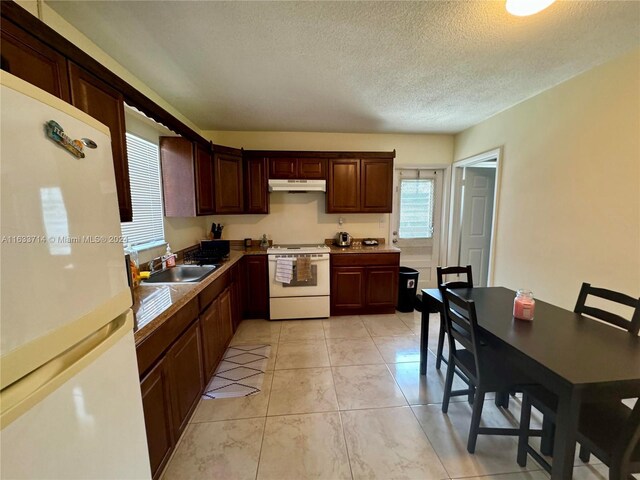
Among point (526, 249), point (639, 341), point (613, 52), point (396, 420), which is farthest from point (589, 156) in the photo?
point (396, 420)

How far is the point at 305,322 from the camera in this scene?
3408 millimetres

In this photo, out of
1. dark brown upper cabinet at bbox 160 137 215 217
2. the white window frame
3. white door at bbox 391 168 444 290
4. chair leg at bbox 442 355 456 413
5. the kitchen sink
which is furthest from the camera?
white door at bbox 391 168 444 290

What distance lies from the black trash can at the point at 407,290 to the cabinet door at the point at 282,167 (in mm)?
2097

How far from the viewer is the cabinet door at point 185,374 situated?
157 cm

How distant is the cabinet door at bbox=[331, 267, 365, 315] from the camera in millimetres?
3512

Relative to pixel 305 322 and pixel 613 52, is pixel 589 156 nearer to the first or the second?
Result: pixel 613 52

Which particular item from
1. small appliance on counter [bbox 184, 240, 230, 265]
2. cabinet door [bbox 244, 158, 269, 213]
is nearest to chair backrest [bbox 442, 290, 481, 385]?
small appliance on counter [bbox 184, 240, 230, 265]

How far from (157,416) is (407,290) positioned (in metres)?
3.14

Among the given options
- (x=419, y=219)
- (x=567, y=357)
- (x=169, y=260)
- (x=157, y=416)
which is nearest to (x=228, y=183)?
(x=169, y=260)

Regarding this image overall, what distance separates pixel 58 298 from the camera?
0.59 m

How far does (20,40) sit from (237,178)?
2493 mm

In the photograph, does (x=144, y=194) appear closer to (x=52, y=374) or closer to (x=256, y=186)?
(x=256, y=186)

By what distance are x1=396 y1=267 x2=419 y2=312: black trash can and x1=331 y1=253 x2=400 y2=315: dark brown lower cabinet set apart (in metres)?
0.18

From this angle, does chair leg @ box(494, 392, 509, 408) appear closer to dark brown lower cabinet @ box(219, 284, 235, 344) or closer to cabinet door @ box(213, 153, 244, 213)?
dark brown lower cabinet @ box(219, 284, 235, 344)
